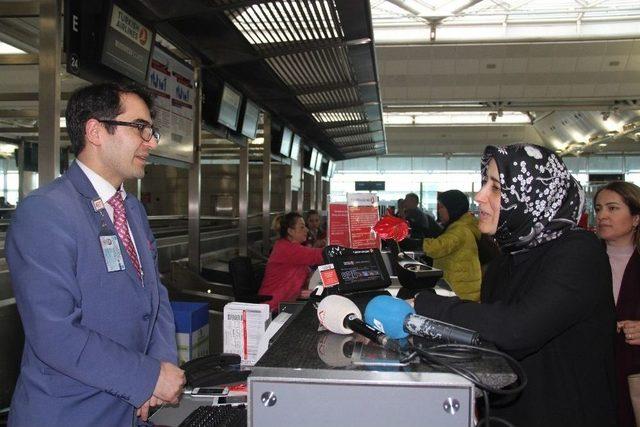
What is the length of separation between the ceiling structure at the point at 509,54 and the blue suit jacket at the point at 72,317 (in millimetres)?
8213

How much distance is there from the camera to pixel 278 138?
817 cm

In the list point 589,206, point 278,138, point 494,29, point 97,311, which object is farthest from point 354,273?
point 589,206

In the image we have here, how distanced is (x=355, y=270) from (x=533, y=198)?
0.75m

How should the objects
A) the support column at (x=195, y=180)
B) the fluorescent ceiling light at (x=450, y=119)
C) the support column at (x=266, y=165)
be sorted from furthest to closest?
the fluorescent ceiling light at (x=450, y=119) < the support column at (x=266, y=165) < the support column at (x=195, y=180)

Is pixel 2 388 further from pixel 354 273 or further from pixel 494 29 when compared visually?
pixel 494 29

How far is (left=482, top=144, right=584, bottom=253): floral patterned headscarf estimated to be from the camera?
1.50m

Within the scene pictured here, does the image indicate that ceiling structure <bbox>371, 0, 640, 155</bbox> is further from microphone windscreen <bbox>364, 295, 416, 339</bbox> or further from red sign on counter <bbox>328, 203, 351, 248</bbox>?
microphone windscreen <bbox>364, 295, 416, 339</bbox>

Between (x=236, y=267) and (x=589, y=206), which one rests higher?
(x=589, y=206)

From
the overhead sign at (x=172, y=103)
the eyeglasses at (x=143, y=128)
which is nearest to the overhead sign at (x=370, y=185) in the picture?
the overhead sign at (x=172, y=103)

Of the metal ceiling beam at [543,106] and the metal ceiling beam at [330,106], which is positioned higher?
the metal ceiling beam at [543,106]

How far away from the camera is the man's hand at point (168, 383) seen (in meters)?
1.45

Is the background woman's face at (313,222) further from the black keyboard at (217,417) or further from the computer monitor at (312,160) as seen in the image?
the black keyboard at (217,417)

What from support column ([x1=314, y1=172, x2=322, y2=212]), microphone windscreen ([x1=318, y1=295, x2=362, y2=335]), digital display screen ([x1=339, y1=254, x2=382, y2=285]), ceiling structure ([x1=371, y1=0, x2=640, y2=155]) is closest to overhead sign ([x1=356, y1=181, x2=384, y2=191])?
support column ([x1=314, y1=172, x2=322, y2=212])

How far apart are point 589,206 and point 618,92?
231cm
